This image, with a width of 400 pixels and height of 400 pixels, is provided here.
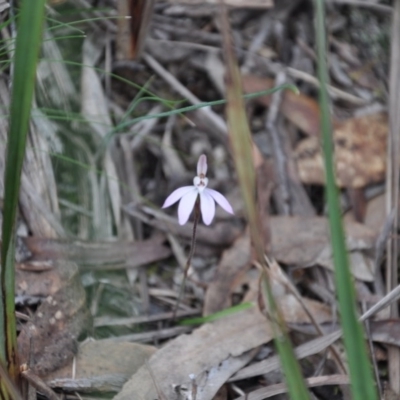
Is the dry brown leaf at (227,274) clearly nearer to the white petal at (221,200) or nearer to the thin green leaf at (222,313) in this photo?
the thin green leaf at (222,313)

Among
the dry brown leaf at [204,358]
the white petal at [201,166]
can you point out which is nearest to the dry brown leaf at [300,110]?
the dry brown leaf at [204,358]

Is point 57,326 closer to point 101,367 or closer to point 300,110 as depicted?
point 101,367

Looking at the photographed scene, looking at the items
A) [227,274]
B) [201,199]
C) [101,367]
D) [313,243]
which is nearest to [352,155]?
[313,243]

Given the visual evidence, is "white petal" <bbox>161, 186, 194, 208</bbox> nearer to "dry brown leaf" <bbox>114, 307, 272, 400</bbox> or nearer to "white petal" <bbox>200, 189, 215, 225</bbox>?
"white petal" <bbox>200, 189, 215, 225</bbox>

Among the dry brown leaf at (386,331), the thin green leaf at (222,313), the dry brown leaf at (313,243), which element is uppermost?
the dry brown leaf at (313,243)

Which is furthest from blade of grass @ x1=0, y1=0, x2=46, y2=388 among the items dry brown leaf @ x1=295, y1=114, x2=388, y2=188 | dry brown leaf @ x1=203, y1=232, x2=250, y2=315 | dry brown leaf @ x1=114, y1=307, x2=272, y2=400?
dry brown leaf @ x1=295, y1=114, x2=388, y2=188

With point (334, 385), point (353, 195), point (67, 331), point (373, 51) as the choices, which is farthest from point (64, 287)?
point (373, 51)

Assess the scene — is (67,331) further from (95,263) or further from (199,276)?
(199,276)
